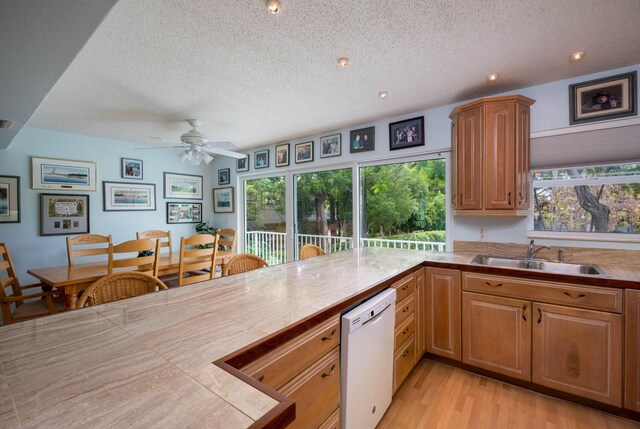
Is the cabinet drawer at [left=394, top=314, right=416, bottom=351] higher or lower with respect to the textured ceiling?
lower

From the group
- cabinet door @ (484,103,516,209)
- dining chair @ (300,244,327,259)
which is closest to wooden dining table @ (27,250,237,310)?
dining chair @ (300,244,327,259)

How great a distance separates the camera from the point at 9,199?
3.22 meters

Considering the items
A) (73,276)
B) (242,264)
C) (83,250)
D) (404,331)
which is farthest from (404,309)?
(83,250)

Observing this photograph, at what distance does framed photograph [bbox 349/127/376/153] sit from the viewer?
3311mm

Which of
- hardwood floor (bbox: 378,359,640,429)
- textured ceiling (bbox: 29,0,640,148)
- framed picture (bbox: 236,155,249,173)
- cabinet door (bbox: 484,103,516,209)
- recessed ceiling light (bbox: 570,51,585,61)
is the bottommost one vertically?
hardwood floor (bbox: 378,359,640,429)

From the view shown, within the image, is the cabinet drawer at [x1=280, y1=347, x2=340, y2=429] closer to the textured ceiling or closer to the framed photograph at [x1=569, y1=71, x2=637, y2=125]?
the textured ceiling

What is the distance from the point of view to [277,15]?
59.0 inches

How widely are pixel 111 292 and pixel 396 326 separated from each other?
1.74 meters

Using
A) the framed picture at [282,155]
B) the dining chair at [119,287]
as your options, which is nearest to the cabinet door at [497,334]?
the dining chair at [119,287]

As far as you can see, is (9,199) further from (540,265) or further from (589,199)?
(589,199)

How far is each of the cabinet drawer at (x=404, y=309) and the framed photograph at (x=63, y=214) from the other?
13.8ft

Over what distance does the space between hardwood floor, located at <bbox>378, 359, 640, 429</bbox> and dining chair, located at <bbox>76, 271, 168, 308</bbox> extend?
5.53 feet

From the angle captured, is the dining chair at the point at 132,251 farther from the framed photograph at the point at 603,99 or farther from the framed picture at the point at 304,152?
the framed photograph at the point at 603,99

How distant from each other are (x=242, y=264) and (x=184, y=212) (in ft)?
10.7
